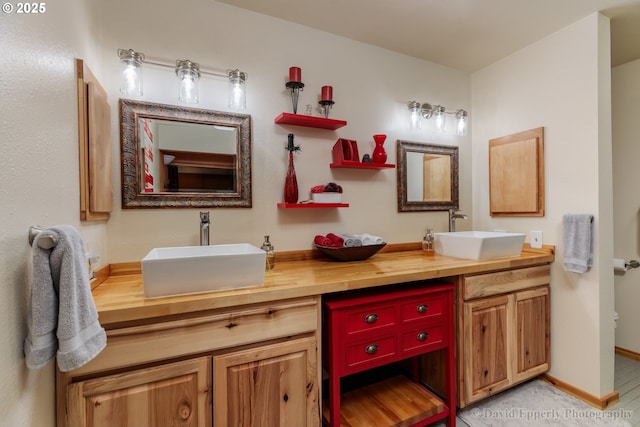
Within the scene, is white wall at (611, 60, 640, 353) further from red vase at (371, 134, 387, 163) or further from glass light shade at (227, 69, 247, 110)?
glass light shade at (227, 69, 247, 110)

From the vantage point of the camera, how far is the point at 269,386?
1236 millimetres

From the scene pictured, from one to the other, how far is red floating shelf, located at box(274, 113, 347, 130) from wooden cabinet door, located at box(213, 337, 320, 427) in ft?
4.01

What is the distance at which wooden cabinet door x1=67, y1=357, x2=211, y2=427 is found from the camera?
100 cm

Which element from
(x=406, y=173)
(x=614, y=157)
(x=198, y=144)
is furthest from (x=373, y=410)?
(x=614, y=157)

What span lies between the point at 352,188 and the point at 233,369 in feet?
4.44

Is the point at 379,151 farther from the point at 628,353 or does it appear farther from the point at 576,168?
the point at 628,353

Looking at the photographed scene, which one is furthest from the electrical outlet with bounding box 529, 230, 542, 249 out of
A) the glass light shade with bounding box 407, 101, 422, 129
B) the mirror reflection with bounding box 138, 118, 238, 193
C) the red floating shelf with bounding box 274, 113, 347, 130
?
the mirror reflection with bounding box 138, 118, 238, 193

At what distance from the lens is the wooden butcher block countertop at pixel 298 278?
1.06m

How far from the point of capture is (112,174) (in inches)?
59.3

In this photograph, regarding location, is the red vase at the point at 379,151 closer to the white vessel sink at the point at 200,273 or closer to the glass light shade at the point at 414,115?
the glass light shade at the point at 414,115

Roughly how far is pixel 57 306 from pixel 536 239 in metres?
2.64

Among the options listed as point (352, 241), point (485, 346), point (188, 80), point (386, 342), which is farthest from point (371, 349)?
point (188, 80)

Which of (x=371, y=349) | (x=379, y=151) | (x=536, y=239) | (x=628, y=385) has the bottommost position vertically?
(x=628, y=385)

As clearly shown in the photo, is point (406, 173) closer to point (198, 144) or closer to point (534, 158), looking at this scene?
point (534, 158)
